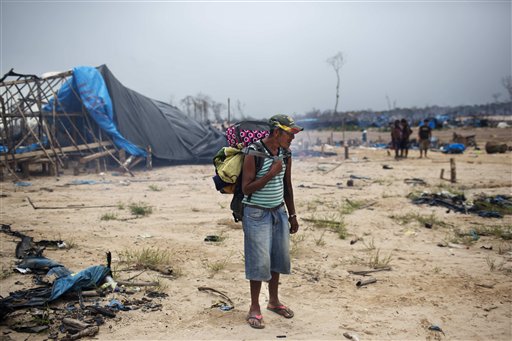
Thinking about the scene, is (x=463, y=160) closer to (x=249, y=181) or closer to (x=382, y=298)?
(x=382, y=298)

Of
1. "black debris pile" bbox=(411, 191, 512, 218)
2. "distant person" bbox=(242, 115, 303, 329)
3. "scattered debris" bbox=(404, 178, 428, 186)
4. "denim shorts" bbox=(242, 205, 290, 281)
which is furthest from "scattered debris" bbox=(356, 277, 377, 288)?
"scattered debris" bbox=(404, 178, 428, 186)

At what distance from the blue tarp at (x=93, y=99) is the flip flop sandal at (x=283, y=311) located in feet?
37.9

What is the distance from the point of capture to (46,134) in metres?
13.1

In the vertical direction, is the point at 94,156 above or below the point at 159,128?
below

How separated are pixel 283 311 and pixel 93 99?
40.2ft

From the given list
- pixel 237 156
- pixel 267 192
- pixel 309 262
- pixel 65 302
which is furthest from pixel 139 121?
pixel 267 192

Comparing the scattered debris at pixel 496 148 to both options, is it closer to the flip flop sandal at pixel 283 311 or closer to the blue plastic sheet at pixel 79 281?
the flip flop sandal at pixel 283 311

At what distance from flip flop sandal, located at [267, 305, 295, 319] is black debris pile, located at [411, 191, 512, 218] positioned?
15.8 feet

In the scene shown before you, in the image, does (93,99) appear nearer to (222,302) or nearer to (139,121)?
(139,121)

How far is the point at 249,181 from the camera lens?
9.69 ft

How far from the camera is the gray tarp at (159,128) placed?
46.9 feet

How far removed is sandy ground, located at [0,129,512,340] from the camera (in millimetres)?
3199

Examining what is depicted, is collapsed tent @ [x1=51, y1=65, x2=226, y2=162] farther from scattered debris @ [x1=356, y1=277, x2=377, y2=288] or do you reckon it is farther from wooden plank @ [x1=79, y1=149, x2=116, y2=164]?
scattered debris @ [x1=356, y1=277, x2=377, y2=288]

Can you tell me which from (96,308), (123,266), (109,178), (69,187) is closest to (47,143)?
(109,178)
